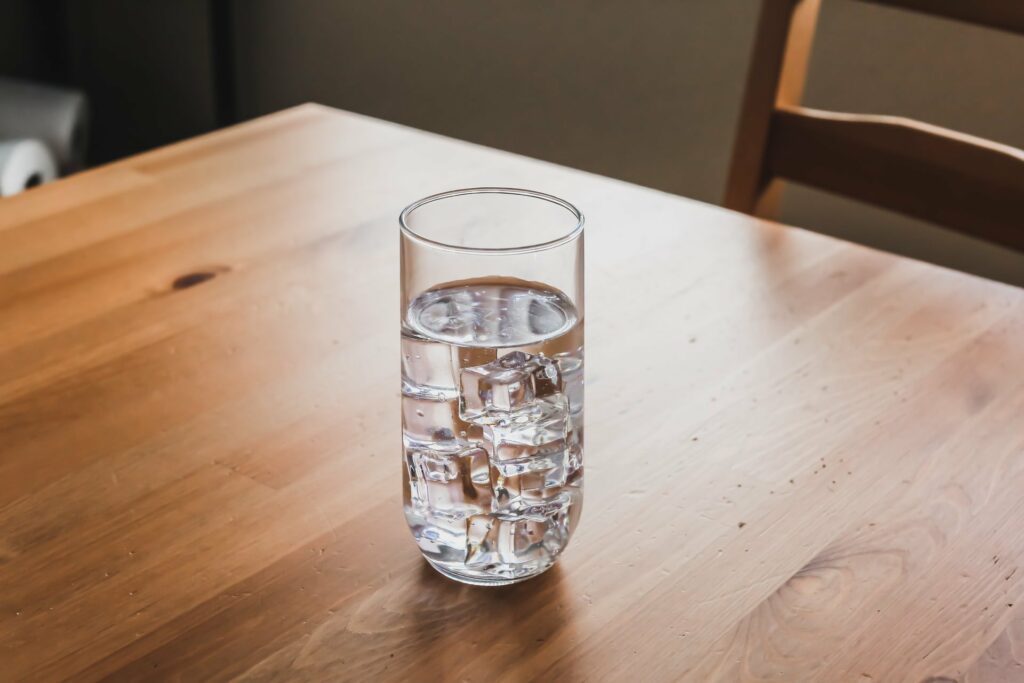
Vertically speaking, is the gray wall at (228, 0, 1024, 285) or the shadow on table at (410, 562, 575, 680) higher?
the shadow on table at (410, 562, 575, 680)

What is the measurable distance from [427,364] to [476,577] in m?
0.10

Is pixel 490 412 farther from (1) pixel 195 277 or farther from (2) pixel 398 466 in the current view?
(1) pixel 195 277

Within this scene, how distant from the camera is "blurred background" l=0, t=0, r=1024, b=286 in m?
2.03

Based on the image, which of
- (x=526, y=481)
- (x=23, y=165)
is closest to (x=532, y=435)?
(x=526, y=481)

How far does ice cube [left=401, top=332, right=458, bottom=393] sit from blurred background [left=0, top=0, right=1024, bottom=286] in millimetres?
1671

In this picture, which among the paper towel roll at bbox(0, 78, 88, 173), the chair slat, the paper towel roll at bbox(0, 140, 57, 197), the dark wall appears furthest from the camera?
the dark wall

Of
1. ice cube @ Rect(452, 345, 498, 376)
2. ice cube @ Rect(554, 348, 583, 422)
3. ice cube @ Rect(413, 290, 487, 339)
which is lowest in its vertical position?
ice cube @ Rect(554, 348, 583, 422)

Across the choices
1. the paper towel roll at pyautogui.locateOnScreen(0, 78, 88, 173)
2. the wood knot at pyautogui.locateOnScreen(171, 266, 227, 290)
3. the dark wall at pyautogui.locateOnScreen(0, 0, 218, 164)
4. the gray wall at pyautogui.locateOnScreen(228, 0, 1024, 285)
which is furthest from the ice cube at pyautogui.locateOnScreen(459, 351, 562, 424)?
the dark wall at pyautogui.locateOnScreen(0, 0, 218, 164)

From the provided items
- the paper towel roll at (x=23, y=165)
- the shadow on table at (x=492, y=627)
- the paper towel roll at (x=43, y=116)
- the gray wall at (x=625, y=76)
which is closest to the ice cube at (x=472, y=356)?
the shadow on table at (x=492, y=627)

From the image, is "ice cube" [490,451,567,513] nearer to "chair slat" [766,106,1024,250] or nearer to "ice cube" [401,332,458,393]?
"ice cube" [401,332,458,393]

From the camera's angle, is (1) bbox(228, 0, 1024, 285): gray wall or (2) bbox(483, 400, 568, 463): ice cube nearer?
(2) bbox(483, 400, 568, 463): ice cube

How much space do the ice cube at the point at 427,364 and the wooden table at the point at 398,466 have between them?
99 millimetres

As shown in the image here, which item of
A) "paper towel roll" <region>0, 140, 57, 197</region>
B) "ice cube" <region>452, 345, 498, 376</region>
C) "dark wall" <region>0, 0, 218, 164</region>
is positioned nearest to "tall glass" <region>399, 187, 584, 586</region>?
"ice cube" <region>452, 345, 498, 376</region>

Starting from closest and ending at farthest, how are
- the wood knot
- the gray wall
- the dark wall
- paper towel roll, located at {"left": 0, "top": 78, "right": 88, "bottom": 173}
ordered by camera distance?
the wood knot < the gray wall < paper towel roll, located at {"left": 0, "top": 78, "right": 88, "bottom": 173} < the dark wall
